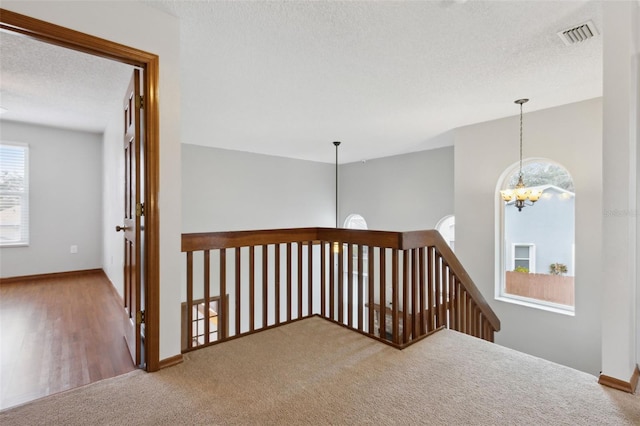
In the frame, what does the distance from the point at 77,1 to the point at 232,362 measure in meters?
2.25

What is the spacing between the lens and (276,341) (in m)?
2.30

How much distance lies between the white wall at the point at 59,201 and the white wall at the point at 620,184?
21.2ft

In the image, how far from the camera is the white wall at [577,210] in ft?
11.3

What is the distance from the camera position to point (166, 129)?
6.32 feet

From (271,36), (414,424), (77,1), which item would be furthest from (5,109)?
(414,424)

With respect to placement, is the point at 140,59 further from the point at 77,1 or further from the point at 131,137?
the point at 131,137

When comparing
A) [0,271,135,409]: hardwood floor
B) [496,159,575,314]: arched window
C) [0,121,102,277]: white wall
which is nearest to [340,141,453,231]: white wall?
[496,159,575,314]: arched window

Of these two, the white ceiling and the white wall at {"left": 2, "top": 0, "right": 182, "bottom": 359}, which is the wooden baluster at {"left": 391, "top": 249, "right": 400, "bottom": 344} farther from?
the white ceiling

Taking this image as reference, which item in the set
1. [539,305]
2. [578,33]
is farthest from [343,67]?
[539,305]

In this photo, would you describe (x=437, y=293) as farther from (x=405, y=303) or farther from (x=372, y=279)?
(x=372, y=279)

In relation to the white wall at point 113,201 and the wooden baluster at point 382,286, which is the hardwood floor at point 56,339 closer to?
the white wall at point 113,201

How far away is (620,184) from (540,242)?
280cm

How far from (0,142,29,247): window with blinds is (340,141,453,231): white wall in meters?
6.14

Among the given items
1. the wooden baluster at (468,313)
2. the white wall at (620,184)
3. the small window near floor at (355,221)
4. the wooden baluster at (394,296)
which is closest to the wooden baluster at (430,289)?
the wooden baluster at (394,296)
